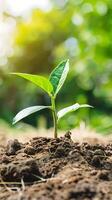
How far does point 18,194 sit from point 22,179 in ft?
0.32

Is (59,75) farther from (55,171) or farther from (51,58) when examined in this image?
(51,58)

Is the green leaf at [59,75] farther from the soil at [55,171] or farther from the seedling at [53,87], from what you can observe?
the soil at [55,171]

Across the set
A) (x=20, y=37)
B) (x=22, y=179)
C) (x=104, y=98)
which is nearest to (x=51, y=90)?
(x=22, y=179)

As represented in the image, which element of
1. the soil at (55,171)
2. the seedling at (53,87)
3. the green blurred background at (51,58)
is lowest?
the soil at (55,171)

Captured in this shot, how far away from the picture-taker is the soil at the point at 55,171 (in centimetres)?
102

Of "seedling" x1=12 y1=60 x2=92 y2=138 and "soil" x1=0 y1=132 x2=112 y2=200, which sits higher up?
"seedling" x1=12 y1=60 x2=92 y2=138

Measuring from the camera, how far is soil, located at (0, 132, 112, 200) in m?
1.02

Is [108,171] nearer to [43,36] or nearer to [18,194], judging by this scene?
[18,194]

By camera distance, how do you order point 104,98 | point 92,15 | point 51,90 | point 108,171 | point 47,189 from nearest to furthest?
point 47,189, point 108,171, point 51,90, point 92,15, point 104,98

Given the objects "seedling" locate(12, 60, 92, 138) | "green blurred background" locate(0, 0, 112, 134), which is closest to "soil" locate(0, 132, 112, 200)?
"seedling" locate(12, 60, 92, 138)

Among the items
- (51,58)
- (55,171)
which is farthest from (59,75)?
(51,58)

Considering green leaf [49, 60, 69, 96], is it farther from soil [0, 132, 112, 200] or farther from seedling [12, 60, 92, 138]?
soil [0, 132, 112, 200]

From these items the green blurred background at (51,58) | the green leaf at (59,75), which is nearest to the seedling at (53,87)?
the green leaf at (59,75)

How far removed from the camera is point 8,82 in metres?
8.79
